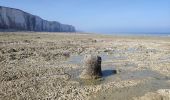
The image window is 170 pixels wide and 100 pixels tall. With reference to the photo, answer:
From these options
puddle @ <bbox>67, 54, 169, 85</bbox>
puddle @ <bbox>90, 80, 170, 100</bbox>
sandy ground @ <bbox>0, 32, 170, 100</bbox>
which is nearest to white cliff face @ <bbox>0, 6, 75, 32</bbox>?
sandy ground @ <bbox>0, 32, 170, 100</bbox>

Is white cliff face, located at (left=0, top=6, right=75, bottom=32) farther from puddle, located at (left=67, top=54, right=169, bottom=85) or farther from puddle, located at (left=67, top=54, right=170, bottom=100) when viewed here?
puddle, located at (left=67, top=54, right=170, bottom=100)

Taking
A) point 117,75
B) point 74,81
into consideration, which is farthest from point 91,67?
point 117,75

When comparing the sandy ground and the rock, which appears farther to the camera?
the rock

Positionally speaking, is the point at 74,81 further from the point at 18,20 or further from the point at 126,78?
the point at 18,20

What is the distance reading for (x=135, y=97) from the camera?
49.9ft

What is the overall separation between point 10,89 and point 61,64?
9.59 metres

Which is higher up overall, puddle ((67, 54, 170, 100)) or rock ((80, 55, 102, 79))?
rock ((80, 55, 102, 79))

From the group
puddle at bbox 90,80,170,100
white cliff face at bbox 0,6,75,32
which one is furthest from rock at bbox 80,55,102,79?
white cliff face at bbox 0,6,75,32

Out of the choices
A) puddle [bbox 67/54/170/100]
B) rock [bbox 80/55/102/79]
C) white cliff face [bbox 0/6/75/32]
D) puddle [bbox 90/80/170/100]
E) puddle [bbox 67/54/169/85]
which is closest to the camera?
puddle [bbox 90/80/170/100]

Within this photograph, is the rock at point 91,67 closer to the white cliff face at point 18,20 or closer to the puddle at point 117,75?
the puddle at point 117,75

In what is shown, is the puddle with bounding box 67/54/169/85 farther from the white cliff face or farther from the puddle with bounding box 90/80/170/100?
the white cliff face

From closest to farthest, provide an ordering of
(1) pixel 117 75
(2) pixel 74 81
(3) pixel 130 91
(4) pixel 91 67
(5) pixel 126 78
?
(3) pixel 130 91
(2) pixel 74 81
(4) pixel 91 67
(5) pixel 126 78
(1) pixel 117 75

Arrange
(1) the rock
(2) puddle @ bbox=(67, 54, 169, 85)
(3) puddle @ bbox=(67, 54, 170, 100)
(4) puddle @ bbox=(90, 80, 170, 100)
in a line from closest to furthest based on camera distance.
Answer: (4) puddle @ bbox=(90, 80, 170, 100) → (3) puddle @ bbox=(67, 54, 170, 100) → (2) puddle @ bbox=(67, 54, 169, 85) → (1) the rock

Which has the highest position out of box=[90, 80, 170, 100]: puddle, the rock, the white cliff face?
the white cliff face
